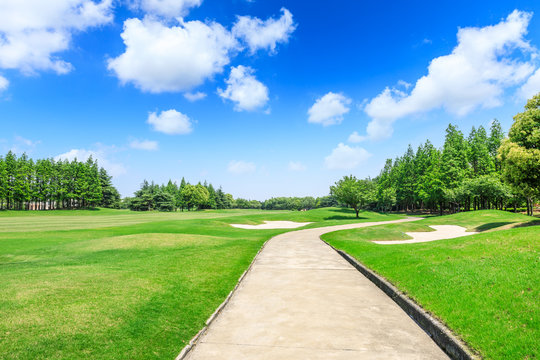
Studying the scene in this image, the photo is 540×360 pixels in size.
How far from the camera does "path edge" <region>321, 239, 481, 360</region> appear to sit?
5055mm

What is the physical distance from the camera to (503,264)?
802 cm

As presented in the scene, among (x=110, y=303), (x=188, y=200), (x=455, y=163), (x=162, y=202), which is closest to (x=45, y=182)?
(x=162, y=202)

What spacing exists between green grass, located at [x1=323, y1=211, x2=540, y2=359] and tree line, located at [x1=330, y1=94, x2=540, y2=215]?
59.5 ft

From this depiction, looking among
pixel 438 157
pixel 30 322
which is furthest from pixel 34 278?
pixel 438 157

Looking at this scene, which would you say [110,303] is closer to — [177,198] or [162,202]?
[162,202]

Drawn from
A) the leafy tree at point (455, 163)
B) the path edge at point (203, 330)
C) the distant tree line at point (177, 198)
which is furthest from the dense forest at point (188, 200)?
the path edge at point (203, 330)

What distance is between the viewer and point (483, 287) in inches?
273

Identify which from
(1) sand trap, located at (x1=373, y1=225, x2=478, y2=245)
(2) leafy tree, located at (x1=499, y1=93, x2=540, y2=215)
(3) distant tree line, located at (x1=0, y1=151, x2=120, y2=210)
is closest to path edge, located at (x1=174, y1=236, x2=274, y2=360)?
(1) sand trap, located at (x1=373, y1=225, x2=478, y2=245)

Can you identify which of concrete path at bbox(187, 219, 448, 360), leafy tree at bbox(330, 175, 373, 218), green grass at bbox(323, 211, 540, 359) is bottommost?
concrete path at bbox(187, 219, 448, 360)

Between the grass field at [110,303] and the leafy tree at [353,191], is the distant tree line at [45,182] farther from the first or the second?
the grass field at [110,303]

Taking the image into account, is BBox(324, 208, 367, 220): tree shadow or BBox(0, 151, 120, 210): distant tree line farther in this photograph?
BBox(0, 151, 120, 210): distant tree line

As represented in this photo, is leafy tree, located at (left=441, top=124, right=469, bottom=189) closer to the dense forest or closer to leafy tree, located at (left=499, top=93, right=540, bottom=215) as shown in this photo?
leafy tree, located at (left=499, top=93, right=540, bottom=215)

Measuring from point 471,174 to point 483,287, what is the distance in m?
63.1

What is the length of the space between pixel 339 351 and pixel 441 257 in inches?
276
